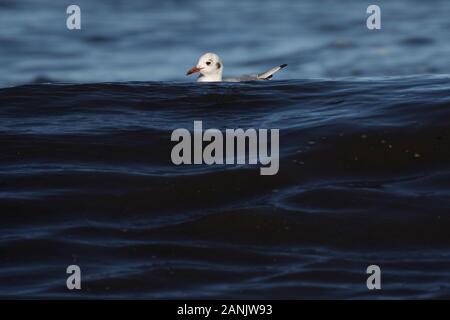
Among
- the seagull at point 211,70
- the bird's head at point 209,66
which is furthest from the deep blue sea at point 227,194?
the bird's head at point 209,66

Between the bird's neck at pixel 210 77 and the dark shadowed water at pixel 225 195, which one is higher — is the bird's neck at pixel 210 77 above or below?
above

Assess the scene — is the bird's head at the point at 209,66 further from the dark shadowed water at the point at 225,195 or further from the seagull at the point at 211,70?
the dark shadowed water at the point at 225,195

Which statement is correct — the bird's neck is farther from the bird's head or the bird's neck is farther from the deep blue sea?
the deep blue sea

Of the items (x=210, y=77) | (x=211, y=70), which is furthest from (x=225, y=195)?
(x=211, y=70)

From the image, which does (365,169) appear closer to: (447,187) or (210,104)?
(447,187)

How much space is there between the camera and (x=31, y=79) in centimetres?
2353

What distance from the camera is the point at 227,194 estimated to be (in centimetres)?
1059

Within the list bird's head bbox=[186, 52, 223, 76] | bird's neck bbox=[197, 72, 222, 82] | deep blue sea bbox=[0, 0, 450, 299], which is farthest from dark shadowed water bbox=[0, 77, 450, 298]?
bird's head bbox=[186, 52, 223, 76]

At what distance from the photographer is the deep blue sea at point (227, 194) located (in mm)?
9305

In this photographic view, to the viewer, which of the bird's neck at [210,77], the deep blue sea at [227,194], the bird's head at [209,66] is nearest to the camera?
the deep blue sea at [227,194]

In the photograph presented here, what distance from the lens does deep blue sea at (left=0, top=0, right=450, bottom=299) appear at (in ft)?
30.5

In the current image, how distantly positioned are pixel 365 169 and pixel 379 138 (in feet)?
1.42

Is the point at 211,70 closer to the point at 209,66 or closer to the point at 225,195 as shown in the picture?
the point at 209,66

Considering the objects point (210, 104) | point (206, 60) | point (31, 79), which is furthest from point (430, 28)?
point (210, 104)
